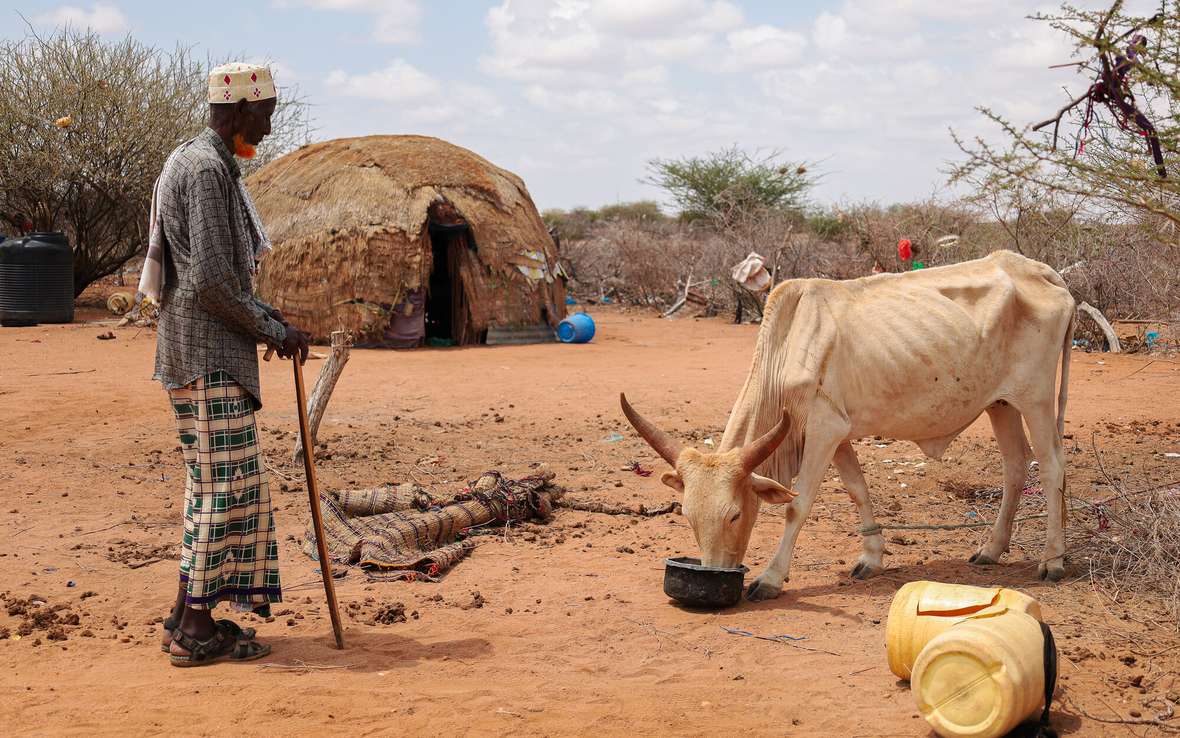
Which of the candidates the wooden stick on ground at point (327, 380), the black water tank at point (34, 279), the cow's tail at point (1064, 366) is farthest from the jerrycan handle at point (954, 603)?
the black water tank at point (34, 279)

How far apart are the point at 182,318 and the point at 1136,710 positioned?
12.0 ft

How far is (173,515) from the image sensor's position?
6.67 meters

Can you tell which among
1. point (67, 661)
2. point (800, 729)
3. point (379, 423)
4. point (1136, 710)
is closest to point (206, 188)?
point (67, 661)

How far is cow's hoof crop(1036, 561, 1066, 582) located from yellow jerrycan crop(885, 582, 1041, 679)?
168cm

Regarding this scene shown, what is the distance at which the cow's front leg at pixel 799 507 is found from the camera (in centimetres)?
524

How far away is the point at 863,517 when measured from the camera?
5641 millimetres

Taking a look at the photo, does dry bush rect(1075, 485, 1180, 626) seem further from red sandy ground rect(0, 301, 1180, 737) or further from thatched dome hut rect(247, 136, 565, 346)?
thatched dome hut rect(247, 136, 565, 346)

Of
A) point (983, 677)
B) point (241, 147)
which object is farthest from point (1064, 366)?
point (241, 147)

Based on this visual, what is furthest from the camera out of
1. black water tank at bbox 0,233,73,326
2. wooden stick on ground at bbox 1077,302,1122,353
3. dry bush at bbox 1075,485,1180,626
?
black water tank at bbox 0,233,73,326

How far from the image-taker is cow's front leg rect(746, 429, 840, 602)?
524 cm

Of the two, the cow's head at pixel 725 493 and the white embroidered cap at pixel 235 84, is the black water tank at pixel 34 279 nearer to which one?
the white embroidered cap at pixel 235 84

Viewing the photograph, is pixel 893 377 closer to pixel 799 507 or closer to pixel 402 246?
pixel 799 507

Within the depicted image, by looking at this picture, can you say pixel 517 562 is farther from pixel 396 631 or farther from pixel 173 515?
pixel 173 515

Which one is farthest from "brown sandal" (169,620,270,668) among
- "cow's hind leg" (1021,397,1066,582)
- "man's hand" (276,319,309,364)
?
"cow's hind leg" (1021,397,1066,582)
